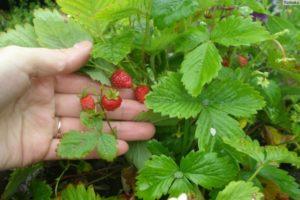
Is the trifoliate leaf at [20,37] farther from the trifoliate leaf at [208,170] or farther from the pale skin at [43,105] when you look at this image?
Result: the trifoliate leaf at [208,170]

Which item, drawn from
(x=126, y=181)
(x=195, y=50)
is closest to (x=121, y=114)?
(x=126, y=181)

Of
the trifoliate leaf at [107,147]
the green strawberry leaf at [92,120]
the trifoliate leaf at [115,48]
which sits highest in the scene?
the trifoliate leaf at [115,48]

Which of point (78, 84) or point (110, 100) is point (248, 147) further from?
point (78, 84)

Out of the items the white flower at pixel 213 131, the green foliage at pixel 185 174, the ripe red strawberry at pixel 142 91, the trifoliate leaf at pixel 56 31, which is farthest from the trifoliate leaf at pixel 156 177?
the trifoliate leaf at pixel 56 31

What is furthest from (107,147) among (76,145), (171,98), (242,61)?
(242,61)

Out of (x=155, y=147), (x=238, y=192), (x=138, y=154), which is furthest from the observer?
(x=138, y=154)

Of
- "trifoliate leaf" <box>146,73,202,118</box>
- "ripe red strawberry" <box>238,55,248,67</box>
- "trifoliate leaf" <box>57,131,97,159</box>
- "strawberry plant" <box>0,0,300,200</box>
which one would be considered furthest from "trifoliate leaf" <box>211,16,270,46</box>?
"trifoliate leaf" <box>57,131,97,159</box>
